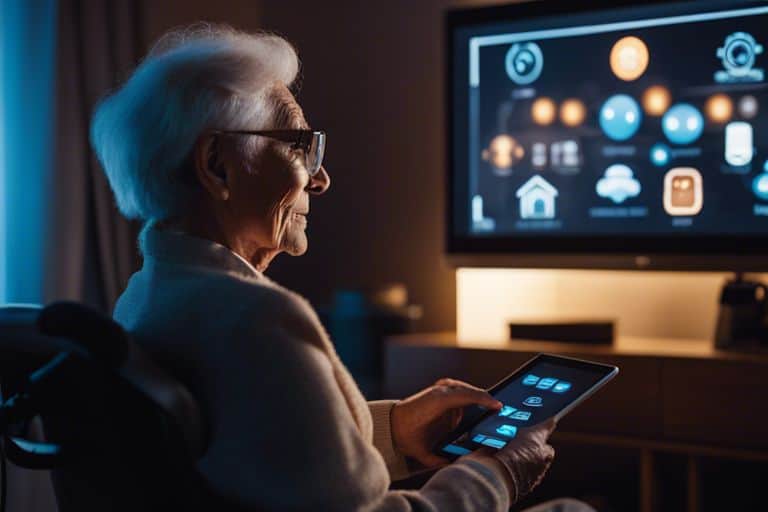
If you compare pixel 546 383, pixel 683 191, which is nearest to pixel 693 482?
pixel 683 191

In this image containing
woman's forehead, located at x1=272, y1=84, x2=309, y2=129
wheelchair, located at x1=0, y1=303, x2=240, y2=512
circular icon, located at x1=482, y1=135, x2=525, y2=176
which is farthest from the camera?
circular icon, located at x1=482, y1=135, x2=525, y2=176

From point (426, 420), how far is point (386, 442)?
0.07 m

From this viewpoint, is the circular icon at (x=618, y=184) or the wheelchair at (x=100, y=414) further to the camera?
the circular icon at (x=618, y=184)

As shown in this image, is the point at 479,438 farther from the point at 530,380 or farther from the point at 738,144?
the point at 738,144

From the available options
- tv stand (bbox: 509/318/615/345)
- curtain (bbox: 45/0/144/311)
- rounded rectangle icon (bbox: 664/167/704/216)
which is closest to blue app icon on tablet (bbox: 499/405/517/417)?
tv stand (bbox: 509/318/615/345)

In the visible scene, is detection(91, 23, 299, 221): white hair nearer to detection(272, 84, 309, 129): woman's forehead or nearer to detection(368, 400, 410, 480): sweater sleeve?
detection(272, 84, 309, 129): woman's forehead

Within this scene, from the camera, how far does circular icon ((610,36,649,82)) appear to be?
2393mm

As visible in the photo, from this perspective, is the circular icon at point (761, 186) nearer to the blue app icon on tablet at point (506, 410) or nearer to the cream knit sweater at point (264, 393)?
the blue app icon on tablet at point (506, 410)

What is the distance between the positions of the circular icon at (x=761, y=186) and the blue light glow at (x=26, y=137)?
6.01 ft

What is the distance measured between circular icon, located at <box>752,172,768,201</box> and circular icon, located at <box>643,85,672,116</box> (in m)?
0.29

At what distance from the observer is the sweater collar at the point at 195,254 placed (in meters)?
1.03

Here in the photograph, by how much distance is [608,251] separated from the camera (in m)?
2.47

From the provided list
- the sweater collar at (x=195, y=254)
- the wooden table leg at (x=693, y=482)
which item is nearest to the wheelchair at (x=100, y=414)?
the sweater collar at (x=195, y=254)

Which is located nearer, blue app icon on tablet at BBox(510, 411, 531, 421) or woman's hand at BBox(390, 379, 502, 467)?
blue app icon on tablet at BBox(510, 411, 531, 421)
